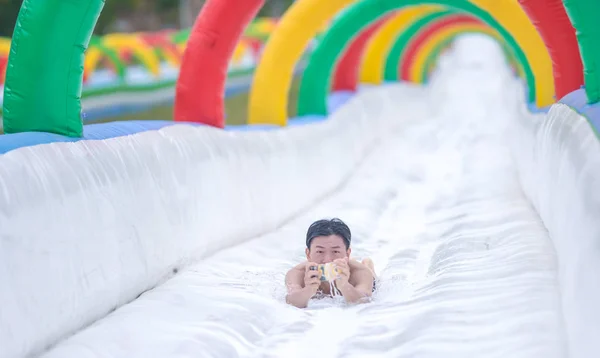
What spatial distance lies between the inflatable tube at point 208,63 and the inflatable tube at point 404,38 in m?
7.09

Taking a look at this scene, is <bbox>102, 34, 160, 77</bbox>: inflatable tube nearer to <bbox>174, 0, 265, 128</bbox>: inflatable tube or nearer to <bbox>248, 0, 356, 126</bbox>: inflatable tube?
<bbox>248, 0, 356, 126</bbox>: inflatable tube

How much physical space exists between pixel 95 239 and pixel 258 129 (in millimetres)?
2672

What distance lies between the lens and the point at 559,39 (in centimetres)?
493

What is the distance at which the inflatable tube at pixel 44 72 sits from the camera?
3.68 metres

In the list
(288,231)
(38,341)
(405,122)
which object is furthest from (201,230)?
(405,122)

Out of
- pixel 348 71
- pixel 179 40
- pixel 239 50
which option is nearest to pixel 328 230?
pixel 348 71

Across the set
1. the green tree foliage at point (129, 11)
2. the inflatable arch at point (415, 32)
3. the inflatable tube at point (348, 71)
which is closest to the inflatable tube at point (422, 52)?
the inflatable arch at point (415, 32)

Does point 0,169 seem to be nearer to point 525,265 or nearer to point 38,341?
point 38,341

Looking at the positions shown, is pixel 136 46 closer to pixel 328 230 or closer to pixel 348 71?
pixel 348 71

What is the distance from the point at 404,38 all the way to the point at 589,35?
32.4 ft

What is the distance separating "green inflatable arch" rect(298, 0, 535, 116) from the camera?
780 cm

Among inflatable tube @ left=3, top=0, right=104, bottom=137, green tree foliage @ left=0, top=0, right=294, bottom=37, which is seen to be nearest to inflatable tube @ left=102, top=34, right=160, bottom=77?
green tree foliage @ left=0, top=0, right=294, bottom=37

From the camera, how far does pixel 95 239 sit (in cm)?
336

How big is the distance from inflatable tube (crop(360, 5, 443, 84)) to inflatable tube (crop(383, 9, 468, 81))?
229mm
